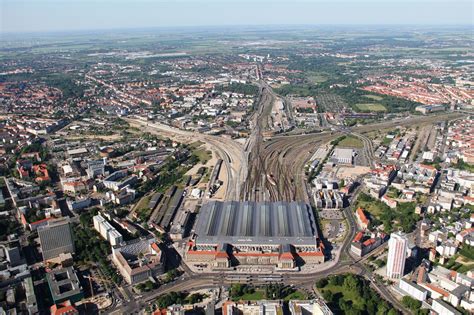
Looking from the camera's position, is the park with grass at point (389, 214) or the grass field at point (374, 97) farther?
the grass field at point (374, 97)

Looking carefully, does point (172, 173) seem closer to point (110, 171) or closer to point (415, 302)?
point (110, 171)

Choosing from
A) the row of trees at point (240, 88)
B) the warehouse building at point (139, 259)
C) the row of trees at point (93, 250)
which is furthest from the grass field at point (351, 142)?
the row of trees at point (240, 88)

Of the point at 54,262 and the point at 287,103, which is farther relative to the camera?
the point at 287,103

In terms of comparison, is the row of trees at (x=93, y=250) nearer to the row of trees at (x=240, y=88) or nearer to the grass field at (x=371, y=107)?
the grass field at (x=371, y=107)

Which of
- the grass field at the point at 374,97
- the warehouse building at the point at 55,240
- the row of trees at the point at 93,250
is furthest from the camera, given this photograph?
the grass field at the point at 374,97

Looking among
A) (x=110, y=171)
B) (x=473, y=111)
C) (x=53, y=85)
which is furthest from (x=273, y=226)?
(x=53, y=85)

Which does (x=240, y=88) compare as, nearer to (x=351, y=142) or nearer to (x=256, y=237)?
(x=351, y=142)

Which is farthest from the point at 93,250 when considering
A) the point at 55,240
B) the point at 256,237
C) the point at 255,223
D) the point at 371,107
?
the point at 371,107
